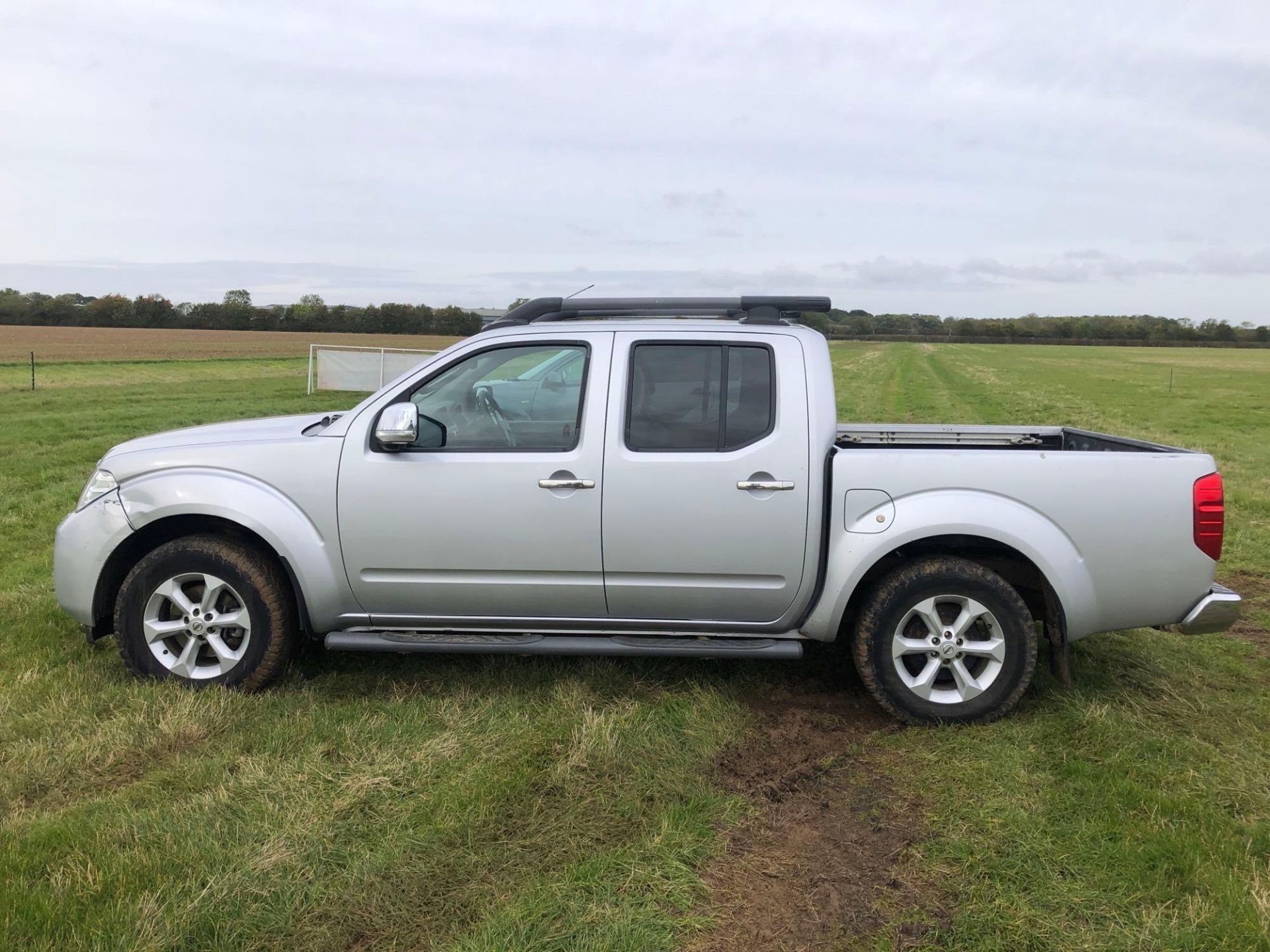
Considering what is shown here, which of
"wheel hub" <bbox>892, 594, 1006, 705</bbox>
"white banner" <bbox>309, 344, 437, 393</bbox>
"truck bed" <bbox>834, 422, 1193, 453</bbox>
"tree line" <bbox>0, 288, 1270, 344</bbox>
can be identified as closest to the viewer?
"wheel hub" <bbox>892, 594, 1006, 705</bbox>

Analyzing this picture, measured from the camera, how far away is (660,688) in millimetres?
4676

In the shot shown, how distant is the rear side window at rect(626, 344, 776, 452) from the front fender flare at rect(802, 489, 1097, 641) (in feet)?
1.87

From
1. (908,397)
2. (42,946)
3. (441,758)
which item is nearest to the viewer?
(42,946)

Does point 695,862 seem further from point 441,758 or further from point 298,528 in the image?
point 298,528

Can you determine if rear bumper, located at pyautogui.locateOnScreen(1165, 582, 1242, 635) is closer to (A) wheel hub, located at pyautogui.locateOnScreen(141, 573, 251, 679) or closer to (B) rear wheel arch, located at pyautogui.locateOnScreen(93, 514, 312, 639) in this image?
(B) rear wheel arch, located at pyautogui.locateOnScreen(93, 514, 312, 639)

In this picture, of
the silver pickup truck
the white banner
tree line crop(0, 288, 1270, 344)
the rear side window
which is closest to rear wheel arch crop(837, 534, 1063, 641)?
the silver pickup truck

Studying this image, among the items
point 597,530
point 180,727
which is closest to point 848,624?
point 597,530

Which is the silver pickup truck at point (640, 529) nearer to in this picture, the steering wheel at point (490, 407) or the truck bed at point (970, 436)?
the steering wheel at point (490, 407)

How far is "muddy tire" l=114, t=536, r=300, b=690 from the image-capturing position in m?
4.43

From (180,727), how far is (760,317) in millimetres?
3163

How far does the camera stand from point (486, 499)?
4.30 meters

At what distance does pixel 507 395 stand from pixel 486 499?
0.57m

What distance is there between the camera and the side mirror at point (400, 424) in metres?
4.20

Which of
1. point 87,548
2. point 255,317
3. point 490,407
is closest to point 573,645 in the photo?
point 490,407
